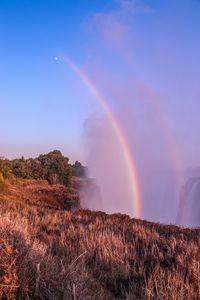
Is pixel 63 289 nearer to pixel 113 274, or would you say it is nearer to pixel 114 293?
pixel 114 293

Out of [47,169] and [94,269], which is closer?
[94,269]

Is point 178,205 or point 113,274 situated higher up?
point 178,205

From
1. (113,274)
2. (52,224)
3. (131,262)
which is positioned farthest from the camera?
(52,224)

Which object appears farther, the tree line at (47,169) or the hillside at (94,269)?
the tree line at (47,169)

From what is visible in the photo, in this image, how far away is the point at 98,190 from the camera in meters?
50.0

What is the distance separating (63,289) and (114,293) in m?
1.20

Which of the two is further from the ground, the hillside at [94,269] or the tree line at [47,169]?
the tree line at [47,169]

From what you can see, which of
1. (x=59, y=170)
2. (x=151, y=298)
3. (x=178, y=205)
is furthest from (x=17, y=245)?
(x=59, y=170)

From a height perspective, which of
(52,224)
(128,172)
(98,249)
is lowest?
(98,249)

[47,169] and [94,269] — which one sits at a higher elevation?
[47,169]

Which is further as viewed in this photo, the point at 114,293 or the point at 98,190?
the point at 98,190

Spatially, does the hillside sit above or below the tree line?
below

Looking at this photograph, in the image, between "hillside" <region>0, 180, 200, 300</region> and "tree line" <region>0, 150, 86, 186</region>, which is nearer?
"hillside" <region>0, 180, 200, 300</region>

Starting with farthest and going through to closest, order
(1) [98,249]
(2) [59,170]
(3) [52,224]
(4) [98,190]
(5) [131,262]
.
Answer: (2) [59,170] < (4) [98,190] < (3) [52,224] < (1) [98,249] < (5) [131,262]
